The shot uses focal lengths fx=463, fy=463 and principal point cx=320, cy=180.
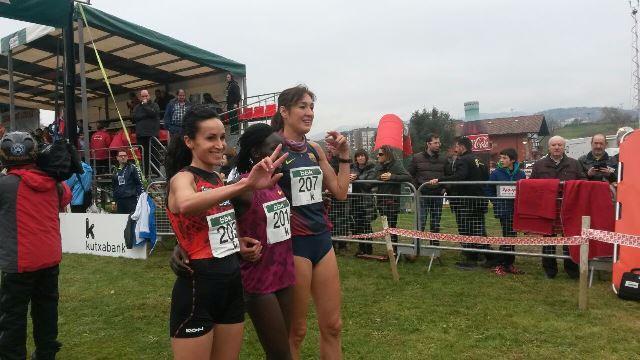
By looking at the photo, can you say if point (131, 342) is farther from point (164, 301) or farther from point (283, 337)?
point (283, 337)

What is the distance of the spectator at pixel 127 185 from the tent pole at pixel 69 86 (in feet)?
5.31

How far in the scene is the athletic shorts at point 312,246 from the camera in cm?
285

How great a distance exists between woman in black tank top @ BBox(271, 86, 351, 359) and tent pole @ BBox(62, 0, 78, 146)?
16.1ft

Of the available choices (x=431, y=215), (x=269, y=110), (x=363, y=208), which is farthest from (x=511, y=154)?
(x=269, y=110)

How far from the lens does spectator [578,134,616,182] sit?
6690 mm

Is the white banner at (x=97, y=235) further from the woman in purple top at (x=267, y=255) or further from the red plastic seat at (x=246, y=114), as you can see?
the woman in purple top at (x=267, y=255)

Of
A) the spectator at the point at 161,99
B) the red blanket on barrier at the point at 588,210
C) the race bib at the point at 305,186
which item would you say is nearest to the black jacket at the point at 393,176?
the red blanket on barrier at the point at 588,210

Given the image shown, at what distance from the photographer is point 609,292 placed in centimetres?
552

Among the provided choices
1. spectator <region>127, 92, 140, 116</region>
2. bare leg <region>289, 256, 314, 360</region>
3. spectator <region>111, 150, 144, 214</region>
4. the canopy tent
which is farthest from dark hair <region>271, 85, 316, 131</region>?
spectator <region>127, 92, 140, 116</region>

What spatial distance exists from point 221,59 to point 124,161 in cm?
453

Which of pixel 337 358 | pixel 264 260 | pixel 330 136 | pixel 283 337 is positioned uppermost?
pixel 330 136

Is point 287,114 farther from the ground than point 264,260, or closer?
farther from the ground

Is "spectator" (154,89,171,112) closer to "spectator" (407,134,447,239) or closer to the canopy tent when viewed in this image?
the canopy tent

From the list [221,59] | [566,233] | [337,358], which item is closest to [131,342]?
[337,358]
